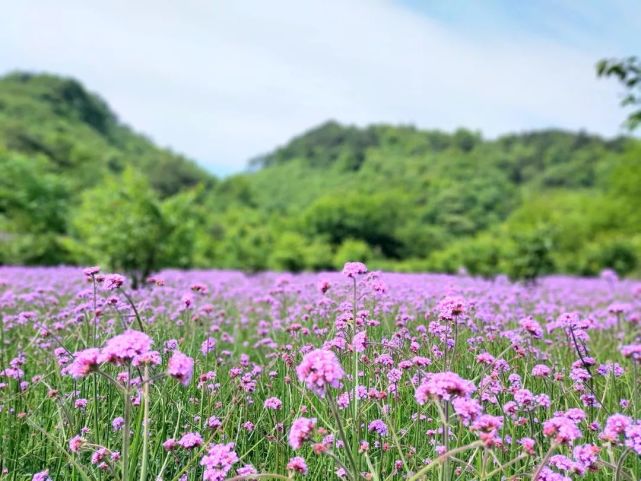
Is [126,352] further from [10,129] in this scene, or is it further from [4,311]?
[10,129]

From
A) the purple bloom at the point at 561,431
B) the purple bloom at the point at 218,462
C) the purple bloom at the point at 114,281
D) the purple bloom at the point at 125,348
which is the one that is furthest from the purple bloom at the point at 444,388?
the purple bloom at the point at 114,281

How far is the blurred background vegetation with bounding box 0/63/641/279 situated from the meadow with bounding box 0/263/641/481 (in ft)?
12.9

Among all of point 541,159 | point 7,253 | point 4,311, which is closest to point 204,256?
point 7,253

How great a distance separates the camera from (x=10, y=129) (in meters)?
43.4

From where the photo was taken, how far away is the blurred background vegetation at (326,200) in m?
12.7

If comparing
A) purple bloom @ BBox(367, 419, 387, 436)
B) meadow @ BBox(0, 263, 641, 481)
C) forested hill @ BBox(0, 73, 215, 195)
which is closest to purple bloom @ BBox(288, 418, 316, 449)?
meadow @ BBox(0, 263, 641, 481)

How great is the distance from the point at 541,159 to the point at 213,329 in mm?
71802

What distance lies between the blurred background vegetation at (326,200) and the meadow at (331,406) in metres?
3.93

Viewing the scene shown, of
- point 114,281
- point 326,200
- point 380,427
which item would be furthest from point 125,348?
point 326,200

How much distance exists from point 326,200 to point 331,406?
98.6 feet

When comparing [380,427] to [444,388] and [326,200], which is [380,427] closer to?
[444,388]

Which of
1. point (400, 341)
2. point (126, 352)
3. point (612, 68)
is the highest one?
point (612, 68)

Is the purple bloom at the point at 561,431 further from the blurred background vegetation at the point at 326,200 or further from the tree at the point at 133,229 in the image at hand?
the tree at the point at 133,229

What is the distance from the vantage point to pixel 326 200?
104ft
